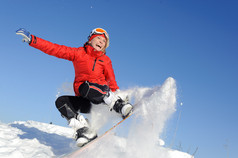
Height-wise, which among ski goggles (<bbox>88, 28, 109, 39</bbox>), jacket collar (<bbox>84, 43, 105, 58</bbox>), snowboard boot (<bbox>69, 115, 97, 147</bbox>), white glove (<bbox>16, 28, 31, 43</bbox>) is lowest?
snowboard boot (<bbox>69, 115, 97, 147</bbox>)

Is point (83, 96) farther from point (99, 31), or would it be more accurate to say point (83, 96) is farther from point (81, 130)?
point (99, 31)

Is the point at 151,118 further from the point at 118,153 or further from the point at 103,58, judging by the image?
the point at 103,58

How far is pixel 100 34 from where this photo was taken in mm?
5090

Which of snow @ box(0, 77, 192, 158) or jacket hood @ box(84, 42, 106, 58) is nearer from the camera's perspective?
snow @ box(0, 77, 192, 158)

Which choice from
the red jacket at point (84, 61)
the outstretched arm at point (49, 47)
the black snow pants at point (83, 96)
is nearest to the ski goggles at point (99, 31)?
the red jacket at point (84, 61)

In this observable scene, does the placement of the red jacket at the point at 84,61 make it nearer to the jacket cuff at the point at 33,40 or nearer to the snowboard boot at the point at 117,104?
the jacket cuff at the point at 33,40

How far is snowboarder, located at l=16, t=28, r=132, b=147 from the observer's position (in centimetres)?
425

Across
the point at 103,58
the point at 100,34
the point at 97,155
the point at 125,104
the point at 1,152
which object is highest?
the point at 100,34

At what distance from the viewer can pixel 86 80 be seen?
181 inches

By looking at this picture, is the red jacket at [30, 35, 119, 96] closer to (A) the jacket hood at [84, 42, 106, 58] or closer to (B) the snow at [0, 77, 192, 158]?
(A) the jacket hood at [84, 42, 106, 58]

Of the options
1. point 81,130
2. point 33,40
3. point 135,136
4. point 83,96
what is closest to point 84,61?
point 83,96

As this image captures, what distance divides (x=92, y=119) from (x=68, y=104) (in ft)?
3.06

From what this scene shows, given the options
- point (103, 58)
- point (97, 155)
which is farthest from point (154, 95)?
point (97, 155)

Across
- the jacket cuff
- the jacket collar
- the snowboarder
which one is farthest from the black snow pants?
the jacket cuff
